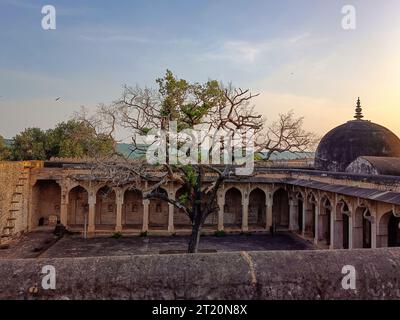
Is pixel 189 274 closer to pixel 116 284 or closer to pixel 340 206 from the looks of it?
pixel 116 284

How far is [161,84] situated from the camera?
19.4 meters

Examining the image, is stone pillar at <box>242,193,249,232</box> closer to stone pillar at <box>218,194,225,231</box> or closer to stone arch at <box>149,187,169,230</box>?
stone pillar at <box>218,194,225,231</box>

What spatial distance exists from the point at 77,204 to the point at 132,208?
183 inches

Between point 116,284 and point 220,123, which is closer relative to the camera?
point 116,284

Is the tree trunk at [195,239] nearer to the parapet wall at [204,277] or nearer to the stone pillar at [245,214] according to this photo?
the stone pillar at [245,214]

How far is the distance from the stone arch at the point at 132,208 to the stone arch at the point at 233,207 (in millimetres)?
7403

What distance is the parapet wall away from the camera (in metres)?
2.82

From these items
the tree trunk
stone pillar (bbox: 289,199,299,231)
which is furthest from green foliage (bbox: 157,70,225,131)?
stone pillar (bbox: 289,199,299,231)

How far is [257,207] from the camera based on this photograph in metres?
31.0

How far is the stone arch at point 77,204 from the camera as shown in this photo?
29609 millimetres

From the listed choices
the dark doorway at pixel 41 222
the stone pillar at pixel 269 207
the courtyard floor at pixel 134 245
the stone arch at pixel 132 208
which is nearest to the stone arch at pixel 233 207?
the stone pillar at pixel 269 207

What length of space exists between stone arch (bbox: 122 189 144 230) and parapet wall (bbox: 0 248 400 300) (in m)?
27.4

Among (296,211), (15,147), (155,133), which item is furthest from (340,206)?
(15,147)

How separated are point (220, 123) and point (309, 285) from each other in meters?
14.5
